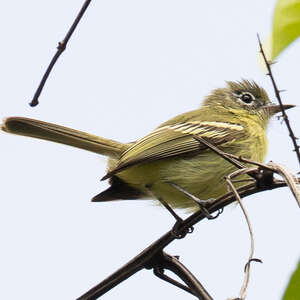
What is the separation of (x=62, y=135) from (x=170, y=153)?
1.01 metres

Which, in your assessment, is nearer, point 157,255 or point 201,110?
point 157,255

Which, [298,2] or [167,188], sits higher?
[298,2]

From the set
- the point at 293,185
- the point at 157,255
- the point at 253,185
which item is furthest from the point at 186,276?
the point at 293,185

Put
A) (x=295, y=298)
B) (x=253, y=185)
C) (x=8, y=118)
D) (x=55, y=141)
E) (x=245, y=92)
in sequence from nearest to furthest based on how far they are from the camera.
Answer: (x=295, y=298), (x=253, y=185), (x=8, y=118), (x=55, y=141), (x=245, y=92)

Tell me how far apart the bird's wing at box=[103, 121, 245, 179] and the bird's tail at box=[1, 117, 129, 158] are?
0.67ft

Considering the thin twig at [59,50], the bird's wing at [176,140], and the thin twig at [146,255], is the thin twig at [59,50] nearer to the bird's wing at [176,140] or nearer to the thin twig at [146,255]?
the thin twig at [146,255]

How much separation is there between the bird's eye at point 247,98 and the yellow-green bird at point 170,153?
84 cm

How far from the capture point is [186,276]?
2.19 metres

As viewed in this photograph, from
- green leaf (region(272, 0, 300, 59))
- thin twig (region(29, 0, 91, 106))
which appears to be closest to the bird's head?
thin twig (region(29, 0, 91, 106))

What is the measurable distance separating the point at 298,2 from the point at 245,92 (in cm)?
486

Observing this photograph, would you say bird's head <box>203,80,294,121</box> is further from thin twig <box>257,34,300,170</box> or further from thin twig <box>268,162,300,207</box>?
thin twig <box>268,162,300,207</box>

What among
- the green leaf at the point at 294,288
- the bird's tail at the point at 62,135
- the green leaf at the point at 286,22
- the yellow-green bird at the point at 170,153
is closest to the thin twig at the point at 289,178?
the green leaf at the point at 294,288

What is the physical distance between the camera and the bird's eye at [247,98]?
21.4 ft

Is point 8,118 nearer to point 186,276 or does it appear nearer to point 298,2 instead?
point 186,276
